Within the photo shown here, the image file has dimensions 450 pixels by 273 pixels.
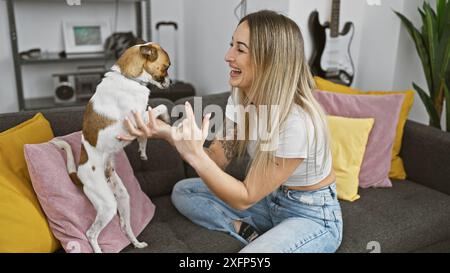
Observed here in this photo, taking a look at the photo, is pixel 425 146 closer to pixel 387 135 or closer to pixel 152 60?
pixel 387 135

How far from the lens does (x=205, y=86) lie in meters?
1.56

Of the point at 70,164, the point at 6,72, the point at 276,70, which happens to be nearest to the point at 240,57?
the point at 276,70

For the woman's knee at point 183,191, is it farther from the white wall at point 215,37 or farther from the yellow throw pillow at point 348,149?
the yellow throw pillow at point 348,149

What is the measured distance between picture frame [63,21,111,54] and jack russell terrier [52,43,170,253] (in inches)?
67.8

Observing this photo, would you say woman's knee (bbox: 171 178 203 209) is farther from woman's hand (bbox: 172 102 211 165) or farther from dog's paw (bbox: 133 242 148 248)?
woman's hand (bbox: 172 102 211 165)

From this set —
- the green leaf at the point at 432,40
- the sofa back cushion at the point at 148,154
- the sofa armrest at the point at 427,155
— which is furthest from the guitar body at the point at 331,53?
the sofa back cushion at the point at 148,154

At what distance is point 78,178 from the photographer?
0.93m

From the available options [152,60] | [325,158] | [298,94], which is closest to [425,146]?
[325,158]

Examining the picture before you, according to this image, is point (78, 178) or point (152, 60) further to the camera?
point (78, 178)

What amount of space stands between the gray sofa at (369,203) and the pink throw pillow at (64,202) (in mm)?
77

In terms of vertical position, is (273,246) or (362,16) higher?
(362,16)

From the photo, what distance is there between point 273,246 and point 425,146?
3.17 ft

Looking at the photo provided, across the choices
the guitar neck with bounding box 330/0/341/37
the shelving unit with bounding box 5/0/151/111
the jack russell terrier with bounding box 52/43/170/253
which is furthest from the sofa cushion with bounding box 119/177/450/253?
the shelving unit with bounding box 5/0/151/111
